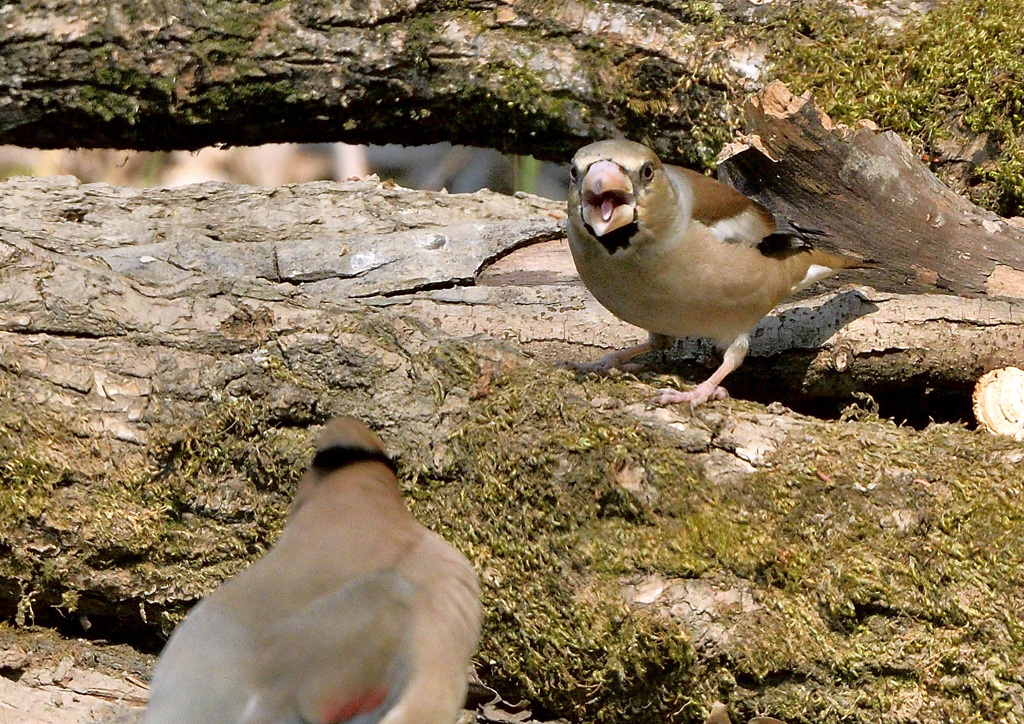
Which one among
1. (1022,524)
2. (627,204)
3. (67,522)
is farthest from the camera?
(627,204)

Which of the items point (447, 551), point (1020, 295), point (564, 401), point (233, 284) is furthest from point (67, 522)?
point (1020, 295)

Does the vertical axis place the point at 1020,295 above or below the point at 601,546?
above

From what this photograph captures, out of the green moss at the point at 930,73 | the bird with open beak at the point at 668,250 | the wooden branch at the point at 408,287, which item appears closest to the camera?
the wooden branch at the point at 408,287

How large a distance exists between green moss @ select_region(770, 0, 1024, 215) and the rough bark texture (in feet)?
1.11

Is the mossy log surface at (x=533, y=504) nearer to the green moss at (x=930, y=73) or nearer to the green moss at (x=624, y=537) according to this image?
the green moss at (x=624, y=537)

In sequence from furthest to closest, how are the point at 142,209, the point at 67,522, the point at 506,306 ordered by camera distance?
the point at 142,209 < the point at 506,306 < the point at 67,522

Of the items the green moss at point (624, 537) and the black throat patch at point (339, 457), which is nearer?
the black throat patch at point (339, 457)

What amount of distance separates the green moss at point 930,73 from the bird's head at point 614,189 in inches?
65.6

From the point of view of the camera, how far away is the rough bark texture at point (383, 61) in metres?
5.77

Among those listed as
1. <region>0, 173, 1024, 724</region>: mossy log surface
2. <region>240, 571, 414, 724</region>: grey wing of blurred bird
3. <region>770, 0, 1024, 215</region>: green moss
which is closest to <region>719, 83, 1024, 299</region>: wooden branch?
<region>770, 0, 1024, 215</region>: green moss

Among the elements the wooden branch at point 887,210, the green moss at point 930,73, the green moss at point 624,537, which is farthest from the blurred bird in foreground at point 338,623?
the green moss at point 930,73

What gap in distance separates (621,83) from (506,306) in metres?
1.58

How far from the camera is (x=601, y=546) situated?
3.66 metres

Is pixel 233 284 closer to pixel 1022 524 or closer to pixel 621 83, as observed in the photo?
pixel 621 83
